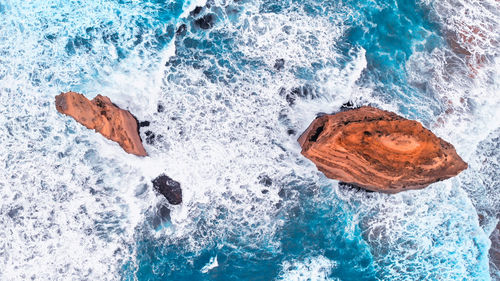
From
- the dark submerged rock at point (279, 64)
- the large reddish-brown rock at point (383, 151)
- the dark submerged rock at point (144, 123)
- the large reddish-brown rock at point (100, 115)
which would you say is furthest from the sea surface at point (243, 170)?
the large reddish-brown rock at point (383, 151)

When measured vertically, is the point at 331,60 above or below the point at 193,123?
above

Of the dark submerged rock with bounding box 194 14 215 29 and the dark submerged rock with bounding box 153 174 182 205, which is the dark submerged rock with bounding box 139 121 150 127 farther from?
the dark submerged rock with bounding box 194 14 215 29

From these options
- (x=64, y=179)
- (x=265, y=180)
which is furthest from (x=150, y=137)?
(x=265, y=180)

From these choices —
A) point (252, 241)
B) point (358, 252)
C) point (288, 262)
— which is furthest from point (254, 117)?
point (358, 252)

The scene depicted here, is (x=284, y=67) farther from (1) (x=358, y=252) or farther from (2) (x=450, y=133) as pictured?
(1) (x=358, y=252)

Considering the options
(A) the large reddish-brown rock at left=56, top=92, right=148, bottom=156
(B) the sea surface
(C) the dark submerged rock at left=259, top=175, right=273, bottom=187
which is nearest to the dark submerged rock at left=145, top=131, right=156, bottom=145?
(B) the sea surface

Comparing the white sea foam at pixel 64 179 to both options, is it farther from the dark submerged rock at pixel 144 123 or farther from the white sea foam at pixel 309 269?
the white sea foam at pixel 309 269
